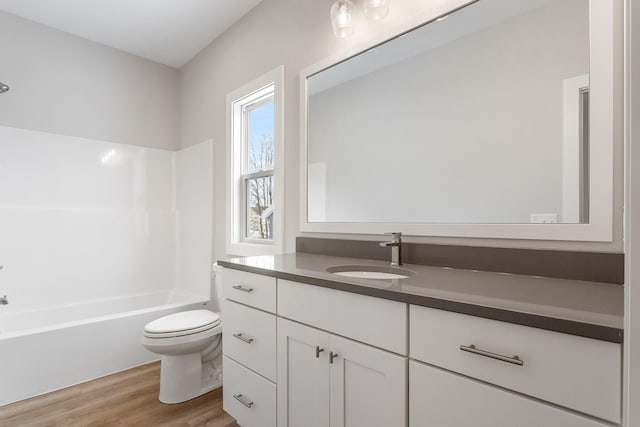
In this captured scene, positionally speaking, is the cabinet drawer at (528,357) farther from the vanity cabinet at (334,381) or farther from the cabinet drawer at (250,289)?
the cabinet drawer at (250,289)

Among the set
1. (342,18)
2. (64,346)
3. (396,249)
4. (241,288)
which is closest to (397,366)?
(396,249)

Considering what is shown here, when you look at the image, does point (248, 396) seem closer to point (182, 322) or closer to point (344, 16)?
point (182, 322)

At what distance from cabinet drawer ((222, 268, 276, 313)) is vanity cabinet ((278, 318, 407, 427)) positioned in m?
0.12

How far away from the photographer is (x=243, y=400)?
152 centimetres

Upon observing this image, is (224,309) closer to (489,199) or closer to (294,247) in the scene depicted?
(294,247)

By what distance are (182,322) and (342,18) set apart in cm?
197

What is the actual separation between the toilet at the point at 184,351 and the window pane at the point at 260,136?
116 cm

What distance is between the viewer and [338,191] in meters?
1.85

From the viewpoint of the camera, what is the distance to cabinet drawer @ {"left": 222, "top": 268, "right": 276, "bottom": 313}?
137 centimetres

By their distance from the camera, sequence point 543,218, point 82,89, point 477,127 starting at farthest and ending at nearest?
point 82,89
point 477,127
point 543,218

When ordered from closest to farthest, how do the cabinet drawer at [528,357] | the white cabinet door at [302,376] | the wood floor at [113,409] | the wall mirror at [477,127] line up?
1. the cabinet drawer at [528,357]
2. the wall mirror at [477,127]
3. the white cabinet door at [302,376]
4. the wood floor at [113,409]

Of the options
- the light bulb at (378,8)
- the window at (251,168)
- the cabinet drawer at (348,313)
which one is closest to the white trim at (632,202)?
the cabinet drawer at (348,313)

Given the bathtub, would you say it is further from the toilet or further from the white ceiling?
the white ceiling

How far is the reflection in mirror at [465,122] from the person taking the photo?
1090 mm
